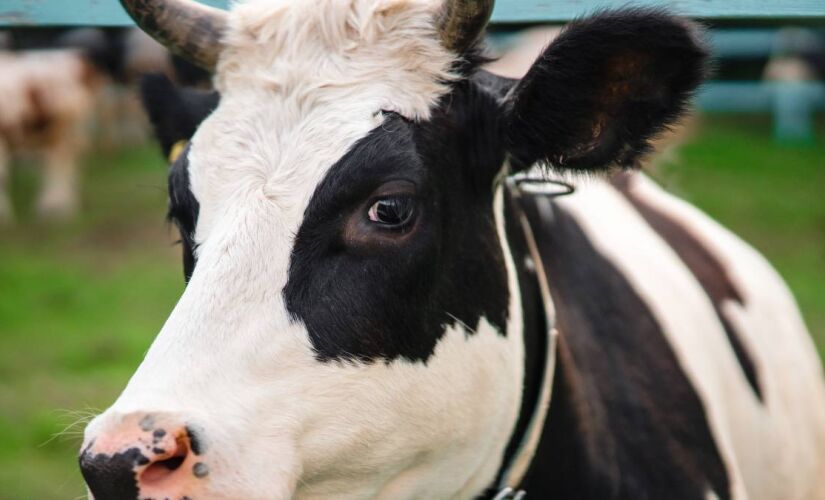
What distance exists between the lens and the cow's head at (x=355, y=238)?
1961 mm

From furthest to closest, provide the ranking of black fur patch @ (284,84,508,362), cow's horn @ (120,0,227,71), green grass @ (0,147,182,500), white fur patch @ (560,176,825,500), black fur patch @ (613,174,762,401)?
green grass @ (0,147,182,500) → black fur patch @ (613,174,762,401) → white fur patch @ (560,176,825,500) → cow's horn @ (120,0,227,71) → black fur patch @ (284,84,508,362)

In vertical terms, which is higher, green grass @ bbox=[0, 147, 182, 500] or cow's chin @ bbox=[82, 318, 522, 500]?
cow's chin @ bbox=[82, 318, 522, 500]

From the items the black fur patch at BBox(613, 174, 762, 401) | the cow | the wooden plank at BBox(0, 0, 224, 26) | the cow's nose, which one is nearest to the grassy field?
the cow

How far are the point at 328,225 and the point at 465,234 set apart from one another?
0.34 m

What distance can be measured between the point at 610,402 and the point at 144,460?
1.31 metres

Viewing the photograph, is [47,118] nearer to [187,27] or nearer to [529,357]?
[187,27]

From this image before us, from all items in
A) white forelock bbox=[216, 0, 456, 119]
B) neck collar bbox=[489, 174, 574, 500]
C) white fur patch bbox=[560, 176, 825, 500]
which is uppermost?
white forelock bbox=[216, 0, 456, 119]

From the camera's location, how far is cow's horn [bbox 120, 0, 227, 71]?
250 cm

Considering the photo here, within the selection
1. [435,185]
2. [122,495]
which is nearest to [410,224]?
[435,185]

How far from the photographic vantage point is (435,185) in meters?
2.27

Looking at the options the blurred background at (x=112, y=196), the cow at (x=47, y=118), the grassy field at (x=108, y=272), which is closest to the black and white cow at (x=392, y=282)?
the blurred background at (x=112, y=196)

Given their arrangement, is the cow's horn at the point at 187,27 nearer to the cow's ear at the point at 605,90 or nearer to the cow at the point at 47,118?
the cow's ear at the point at 605,90

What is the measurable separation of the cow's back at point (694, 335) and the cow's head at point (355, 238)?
0.36m

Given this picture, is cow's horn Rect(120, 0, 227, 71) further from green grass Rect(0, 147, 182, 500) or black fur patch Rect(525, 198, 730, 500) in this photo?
green grass Rect(0, 147, 182, 500)
